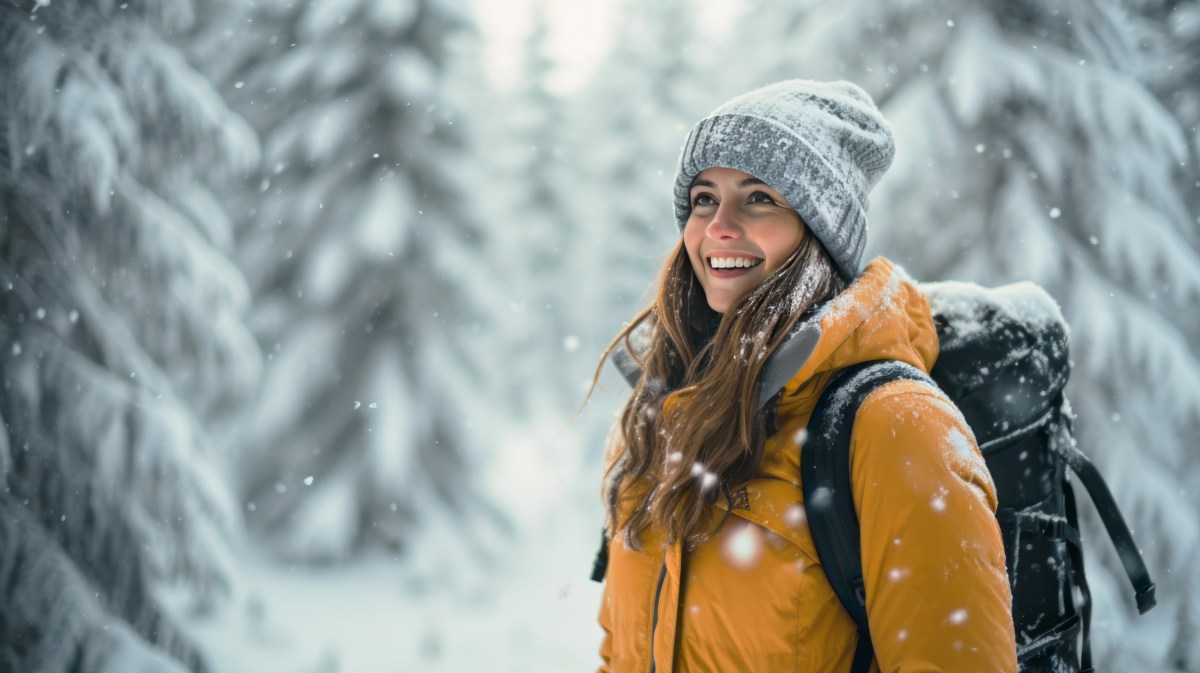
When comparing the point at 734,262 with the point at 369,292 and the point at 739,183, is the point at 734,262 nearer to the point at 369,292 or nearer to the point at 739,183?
the point at 739,183

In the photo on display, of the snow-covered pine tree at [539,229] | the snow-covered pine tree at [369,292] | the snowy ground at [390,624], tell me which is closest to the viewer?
the snowy ground at [390,624]

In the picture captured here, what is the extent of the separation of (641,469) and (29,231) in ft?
15.3

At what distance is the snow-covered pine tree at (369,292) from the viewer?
37.2ft

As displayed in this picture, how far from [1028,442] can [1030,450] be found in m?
0.03

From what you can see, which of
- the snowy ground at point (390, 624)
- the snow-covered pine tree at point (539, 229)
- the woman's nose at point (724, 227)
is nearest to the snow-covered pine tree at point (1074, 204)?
the woman's nose at point (724, 227)

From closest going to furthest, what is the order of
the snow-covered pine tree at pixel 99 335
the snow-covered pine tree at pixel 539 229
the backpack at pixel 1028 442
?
the backpack at pixel 1028 442 → the snow-covered pine tree at pixel 99 335 → the snow-covered pine tree at pixel 539 229

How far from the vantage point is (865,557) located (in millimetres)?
1966

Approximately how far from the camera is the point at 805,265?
8.27 ft

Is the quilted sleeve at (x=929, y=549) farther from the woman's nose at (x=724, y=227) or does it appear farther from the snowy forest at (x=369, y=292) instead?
the snowy forest at (x=369, y=292)

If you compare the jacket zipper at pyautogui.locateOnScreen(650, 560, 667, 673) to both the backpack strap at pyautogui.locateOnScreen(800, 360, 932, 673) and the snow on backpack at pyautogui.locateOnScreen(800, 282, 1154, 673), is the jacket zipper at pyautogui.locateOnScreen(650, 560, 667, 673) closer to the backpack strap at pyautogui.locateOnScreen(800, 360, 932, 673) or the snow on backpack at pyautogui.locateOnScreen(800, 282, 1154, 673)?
the backpack strap at pyautogui.locateOnScreen(800, 360, 932, 673)

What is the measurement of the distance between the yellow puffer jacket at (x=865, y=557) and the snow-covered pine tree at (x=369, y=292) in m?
9.45

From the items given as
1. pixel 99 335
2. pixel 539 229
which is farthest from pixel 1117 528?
pixel 539 229

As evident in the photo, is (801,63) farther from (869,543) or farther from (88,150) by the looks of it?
(869,543)

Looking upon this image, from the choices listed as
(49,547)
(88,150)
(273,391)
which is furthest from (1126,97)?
(273,391)
